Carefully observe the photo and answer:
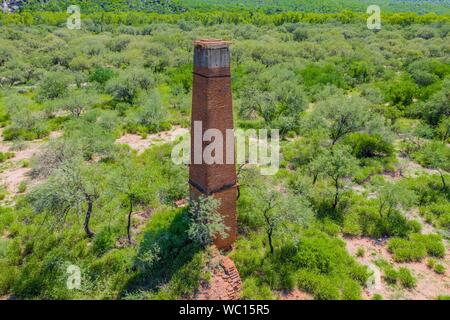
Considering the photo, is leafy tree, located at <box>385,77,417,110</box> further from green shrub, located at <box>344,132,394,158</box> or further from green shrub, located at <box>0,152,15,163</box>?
green shrub, located at <box>0,152,15,163</box>

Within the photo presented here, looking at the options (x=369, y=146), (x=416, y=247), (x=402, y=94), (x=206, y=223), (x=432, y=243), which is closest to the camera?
(x=206, y=223)

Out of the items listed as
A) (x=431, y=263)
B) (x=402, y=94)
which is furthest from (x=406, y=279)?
(x=402, y=94)

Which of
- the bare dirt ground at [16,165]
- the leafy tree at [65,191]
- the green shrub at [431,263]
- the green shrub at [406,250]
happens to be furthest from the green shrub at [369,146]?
the bare dirt ground at [16,165]

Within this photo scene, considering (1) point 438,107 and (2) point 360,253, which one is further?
(1) point 438,107

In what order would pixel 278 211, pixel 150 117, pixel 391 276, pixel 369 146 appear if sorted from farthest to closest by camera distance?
1. pixel 150 117
2. pixel 369 146
3. pixel 278 211
4. pixel 391 276

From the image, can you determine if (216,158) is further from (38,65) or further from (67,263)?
(38,65)

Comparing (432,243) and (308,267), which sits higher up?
(432,243)

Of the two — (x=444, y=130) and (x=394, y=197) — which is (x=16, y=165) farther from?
(x=444, y=130)

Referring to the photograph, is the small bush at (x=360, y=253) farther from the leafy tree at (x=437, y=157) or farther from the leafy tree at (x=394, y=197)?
the leafy tree at (x=437, y=157)
